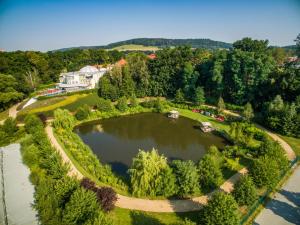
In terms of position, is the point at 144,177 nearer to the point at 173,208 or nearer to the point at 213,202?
the point at 173,208

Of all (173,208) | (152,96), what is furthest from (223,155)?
(152,96)

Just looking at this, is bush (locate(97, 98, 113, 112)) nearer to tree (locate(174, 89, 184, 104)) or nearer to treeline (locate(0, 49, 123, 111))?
tree (locate(174, 89, 184, 104))

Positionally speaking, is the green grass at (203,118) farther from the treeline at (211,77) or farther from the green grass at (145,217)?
the green grass at (145,217)

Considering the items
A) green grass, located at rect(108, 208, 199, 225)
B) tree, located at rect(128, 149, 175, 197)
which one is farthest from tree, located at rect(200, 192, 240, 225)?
tree, located at rect(128, 149, 175, 197)

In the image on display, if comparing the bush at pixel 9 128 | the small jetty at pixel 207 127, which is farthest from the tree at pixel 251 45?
the bush at pixel 9 128

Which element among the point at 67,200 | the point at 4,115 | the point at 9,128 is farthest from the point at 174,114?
the point at 4,115
